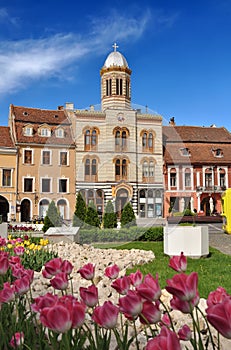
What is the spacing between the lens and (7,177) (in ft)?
95.6

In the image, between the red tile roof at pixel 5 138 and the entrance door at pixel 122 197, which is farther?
A: the red tile roof at pixel 5 138

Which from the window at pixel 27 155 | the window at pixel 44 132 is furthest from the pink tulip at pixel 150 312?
the window at pixel 27 155

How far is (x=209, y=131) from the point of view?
37.7 meters

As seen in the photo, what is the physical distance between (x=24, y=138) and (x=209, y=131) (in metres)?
18.4

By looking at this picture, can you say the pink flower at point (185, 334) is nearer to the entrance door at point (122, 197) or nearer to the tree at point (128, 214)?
the entrance door at point (122, 197)

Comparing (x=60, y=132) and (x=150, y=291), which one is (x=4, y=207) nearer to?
(x=60, y=132)

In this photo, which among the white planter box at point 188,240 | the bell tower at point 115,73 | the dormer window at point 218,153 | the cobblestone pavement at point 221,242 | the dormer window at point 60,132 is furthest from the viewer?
A: the dormer window at point 218,153

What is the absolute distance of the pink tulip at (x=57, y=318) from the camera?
1.13 meters

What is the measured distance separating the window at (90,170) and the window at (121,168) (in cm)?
53

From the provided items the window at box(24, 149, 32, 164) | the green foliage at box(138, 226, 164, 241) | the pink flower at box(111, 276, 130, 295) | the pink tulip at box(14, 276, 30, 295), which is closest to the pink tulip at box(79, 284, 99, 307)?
the pink flower at box(111, 276, 130, 295)

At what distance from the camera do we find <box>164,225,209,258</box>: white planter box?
371 inches

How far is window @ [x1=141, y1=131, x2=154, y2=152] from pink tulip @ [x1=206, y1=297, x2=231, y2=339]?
749 cm

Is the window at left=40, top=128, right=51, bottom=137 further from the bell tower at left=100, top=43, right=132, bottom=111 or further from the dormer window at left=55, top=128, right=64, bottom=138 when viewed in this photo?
the dormer window at left=55, top=128, right=64, bottom=138

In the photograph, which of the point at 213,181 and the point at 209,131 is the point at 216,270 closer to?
the point at 213,181
